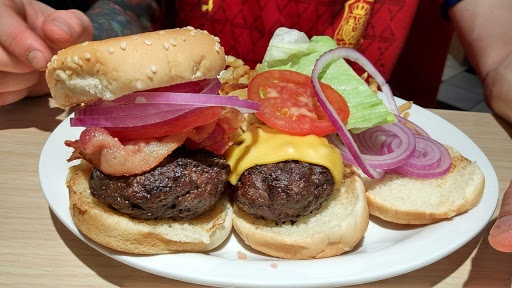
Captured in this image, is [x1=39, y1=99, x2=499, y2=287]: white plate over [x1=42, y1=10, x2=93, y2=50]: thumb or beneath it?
beneath

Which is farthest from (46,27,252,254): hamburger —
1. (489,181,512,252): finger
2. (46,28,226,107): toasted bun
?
(489,181,512,252): finger

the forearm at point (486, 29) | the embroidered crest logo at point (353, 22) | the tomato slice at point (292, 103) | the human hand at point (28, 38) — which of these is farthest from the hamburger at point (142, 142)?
the forearm at point (486, 29)

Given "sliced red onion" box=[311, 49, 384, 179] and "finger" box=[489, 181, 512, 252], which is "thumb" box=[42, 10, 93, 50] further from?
"finger" box=[489, 181, 512, 252]

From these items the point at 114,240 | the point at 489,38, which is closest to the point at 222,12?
the point at 489,38

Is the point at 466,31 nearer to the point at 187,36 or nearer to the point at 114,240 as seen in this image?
the point at 187,36

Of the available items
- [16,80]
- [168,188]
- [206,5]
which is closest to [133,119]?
[168,188]

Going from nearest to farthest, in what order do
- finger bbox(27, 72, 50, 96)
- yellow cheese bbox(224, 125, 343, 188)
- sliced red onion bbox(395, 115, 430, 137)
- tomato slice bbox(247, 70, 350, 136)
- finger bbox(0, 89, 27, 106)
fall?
yellow cheese bbox(224, 125, 343, 188) < tomato slice bbox(247, 70, 350, 136) < sliced red onion bbox(395, 115, 430, 137) < finger bbox(0, 89, 27, 106) < finger bbox(27, 72, 50, 96)

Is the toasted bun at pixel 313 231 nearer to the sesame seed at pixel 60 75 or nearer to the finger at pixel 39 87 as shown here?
the sesame seed at pixel 60 75
